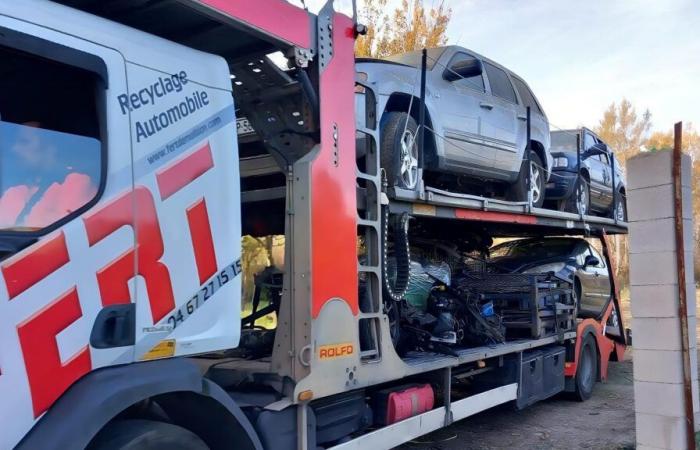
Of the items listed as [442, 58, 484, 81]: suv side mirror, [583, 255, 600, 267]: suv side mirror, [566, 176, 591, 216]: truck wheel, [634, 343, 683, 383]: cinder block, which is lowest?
[634, 343, 683, 383]: cinder block

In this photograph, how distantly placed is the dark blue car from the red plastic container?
4.80 meters

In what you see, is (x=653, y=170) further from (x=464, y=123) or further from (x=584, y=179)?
(x=584, y=179)

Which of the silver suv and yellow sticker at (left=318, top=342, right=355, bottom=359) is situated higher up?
the silver suv

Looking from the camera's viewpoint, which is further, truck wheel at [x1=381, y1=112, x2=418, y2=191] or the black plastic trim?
truck wheel at [x1=381, y1=112, x2=418, y2=191]

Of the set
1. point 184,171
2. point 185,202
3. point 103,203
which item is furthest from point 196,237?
point 103,203

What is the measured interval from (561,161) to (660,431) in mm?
5653

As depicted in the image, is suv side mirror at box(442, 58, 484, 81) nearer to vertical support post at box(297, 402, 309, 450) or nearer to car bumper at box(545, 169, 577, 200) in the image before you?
car bumper at box(545, 169, 577, 200)

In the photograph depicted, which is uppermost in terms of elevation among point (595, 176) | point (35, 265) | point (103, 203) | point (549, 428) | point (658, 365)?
point (595, 176)

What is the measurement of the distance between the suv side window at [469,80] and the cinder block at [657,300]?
120 inches

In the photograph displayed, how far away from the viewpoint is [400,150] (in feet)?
18.1

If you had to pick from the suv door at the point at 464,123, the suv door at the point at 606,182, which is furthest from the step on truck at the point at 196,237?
the suv door at the point at 606,182

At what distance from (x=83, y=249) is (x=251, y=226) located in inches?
72.7

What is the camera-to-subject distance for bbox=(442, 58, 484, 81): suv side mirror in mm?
6664

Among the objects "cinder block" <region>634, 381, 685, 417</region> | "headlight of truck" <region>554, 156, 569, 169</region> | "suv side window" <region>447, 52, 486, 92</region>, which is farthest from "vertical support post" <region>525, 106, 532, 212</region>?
"cinder block" <region>634, 381, 685, 417</region>
